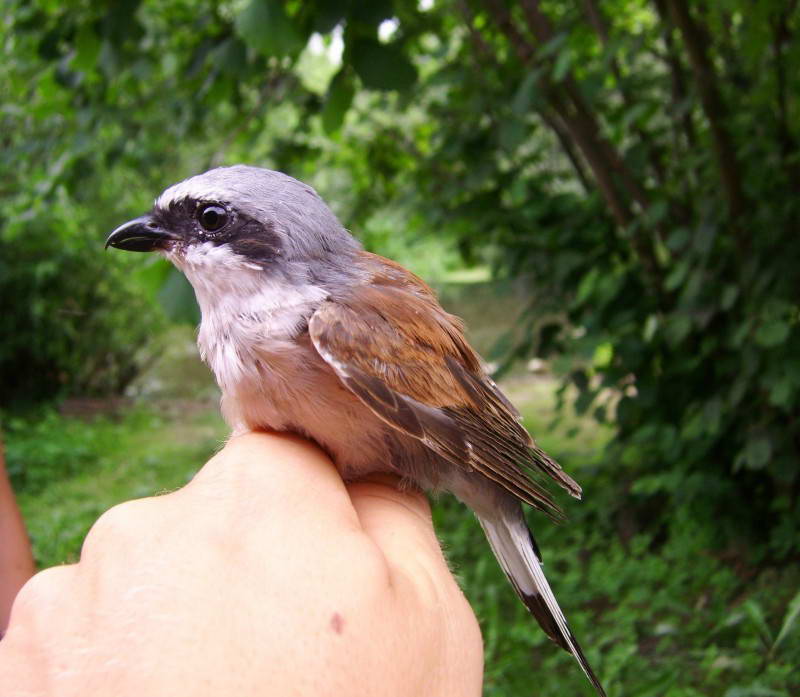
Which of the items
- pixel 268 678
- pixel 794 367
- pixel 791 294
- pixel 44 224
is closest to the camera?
pixel 268 678

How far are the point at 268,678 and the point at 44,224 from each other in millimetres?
9365

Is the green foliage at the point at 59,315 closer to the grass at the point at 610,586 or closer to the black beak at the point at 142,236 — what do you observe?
the grass at the point at 610,586

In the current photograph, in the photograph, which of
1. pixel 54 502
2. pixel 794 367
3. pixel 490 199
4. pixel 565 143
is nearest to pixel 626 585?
pixel 794 367

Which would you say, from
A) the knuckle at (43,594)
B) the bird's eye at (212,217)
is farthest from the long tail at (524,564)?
the knuckle at (43,594)

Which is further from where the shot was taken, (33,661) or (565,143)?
(565,143)

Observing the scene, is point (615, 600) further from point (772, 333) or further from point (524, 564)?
point (524, 564)

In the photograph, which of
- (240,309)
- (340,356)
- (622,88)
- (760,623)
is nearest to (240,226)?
(240,309)

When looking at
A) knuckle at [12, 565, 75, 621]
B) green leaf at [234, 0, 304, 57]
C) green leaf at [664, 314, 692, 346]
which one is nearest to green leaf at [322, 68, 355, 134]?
green leaf at [234, 0, 304, 57]

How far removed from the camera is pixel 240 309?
206 cm

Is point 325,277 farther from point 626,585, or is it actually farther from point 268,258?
point 626,585

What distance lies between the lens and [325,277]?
2.17 meters

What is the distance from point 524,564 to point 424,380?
73cm

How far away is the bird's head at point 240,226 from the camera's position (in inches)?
83.7

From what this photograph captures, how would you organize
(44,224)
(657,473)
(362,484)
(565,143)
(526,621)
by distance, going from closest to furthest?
(362,484), (526,621), (657,473), (565,143), (44,224)
